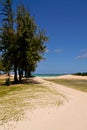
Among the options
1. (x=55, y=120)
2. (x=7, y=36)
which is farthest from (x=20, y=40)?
(x=55, y=120)

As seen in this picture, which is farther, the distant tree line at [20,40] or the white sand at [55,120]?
the distant tree line at [20,40]

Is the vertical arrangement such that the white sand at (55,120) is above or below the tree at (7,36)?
below

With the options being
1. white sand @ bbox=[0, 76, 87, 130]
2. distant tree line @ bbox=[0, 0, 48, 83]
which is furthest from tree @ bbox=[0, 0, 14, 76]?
white sand @ bbox=[0, 76, 87, 130]

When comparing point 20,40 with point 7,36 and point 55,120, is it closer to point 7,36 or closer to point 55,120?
point 7,36

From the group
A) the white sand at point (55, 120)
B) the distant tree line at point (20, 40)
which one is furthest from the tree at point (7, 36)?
the white sand at point (55, 120)

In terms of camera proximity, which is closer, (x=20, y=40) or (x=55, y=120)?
(x=55, y=120)

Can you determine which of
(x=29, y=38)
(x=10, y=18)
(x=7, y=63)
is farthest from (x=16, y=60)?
(x=10, y=18)

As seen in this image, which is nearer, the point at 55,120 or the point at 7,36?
the point at 55,120

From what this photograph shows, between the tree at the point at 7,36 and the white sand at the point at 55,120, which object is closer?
the white sand at the point at 55,120

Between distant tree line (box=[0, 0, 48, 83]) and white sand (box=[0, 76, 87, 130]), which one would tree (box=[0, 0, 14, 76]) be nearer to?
distant tree line (box=[0, 0, 48, 83])

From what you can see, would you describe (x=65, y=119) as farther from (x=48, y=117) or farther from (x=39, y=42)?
(x=39, y=42)

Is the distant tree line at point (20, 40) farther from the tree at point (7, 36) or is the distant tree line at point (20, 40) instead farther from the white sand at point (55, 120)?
the white sand at point (55, 120)

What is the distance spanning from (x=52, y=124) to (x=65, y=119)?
1.36 meters

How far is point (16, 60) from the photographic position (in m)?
43.2
